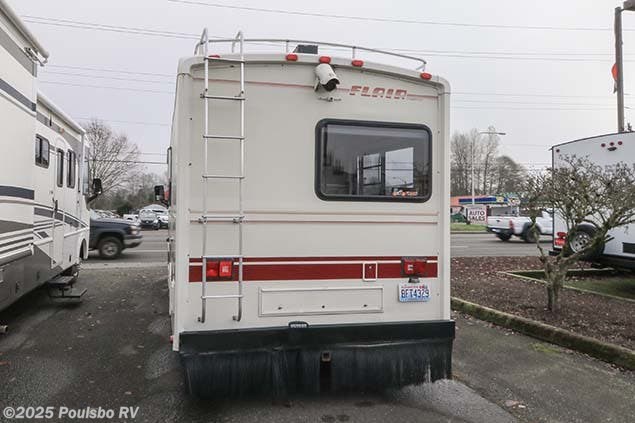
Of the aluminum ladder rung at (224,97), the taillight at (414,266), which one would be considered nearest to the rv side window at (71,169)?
the aluminum ladder rung at (224,97)

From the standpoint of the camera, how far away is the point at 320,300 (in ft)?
12.5

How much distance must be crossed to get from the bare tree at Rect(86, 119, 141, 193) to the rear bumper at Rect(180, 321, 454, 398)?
4931 cm

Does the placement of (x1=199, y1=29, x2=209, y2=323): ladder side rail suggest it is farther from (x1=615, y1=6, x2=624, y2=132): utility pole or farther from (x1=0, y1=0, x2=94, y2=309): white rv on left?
(x1=615, y1=6, x2=624, y2=132): utility pole

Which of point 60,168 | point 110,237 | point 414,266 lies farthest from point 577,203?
point 110,237

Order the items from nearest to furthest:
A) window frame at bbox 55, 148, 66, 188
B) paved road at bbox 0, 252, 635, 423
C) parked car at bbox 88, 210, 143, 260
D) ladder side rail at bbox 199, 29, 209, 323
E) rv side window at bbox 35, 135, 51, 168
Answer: ladder side rail at bbox 199, 29, 209, 323 → paved road at bbox 0, 252, 635, 423 → rv side window at bbox 35, 135, 51, 168 → window frame at bbox 55, 148, 66, 188 → parked car at bbox 88, 210, 143, 260

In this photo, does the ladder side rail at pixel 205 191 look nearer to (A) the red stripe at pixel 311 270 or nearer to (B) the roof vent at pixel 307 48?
(A) the red stripe at pixel 311 270

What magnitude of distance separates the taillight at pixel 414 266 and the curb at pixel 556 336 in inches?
98.5

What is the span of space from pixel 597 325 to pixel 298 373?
4322 mm

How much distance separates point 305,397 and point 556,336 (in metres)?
3.31

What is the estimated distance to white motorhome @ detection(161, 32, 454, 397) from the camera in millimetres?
3521

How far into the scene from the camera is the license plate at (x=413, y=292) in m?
3.97

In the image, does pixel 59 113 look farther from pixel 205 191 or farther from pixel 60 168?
pixel 205 191

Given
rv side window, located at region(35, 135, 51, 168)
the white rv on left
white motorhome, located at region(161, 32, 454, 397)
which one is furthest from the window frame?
white motorhome, located at region(161, 32, 454, 397)

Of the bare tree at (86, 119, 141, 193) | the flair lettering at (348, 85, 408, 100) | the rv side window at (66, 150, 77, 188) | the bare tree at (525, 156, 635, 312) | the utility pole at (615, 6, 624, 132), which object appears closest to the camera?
the flair lettering at (348, 85, 408, 100)
